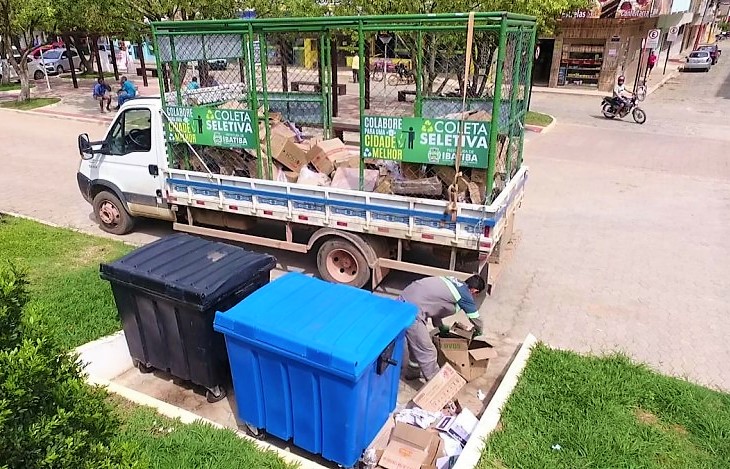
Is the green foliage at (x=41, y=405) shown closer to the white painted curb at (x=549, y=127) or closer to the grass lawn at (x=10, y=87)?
the white painted curb at (x=549, y=127)

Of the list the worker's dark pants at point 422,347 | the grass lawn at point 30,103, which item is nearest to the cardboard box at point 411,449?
the worker's dark pants at point 422,347

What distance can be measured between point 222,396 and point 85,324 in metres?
1.73

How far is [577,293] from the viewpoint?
22.2ft

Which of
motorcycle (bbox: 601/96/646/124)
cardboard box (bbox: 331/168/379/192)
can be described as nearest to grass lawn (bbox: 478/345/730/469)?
cardboard box (bbox: 331/168/379/192)

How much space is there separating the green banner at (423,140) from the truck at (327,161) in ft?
0.05

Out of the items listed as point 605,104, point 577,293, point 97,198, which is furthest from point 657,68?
point 97,198

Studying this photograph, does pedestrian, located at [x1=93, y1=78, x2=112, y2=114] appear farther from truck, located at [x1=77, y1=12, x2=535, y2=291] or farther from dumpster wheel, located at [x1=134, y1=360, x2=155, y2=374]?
dumpster wheel, located at [x1=134, y1=360, x2=155, y2=374]

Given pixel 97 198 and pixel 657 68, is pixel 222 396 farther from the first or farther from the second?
pixel 657 68

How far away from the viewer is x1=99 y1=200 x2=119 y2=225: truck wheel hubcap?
26.9 feet

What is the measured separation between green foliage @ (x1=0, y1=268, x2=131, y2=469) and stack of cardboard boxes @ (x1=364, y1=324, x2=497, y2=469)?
6.60 ft

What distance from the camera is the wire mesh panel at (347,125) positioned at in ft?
19.0

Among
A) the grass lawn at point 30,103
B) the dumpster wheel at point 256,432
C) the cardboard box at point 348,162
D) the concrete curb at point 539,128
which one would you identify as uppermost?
the cardboard box at point 348,162

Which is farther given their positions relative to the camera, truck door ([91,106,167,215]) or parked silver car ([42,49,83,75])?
parked silver car ([42,49,83,75])

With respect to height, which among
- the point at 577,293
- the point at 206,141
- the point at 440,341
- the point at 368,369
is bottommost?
the point at 577,293
